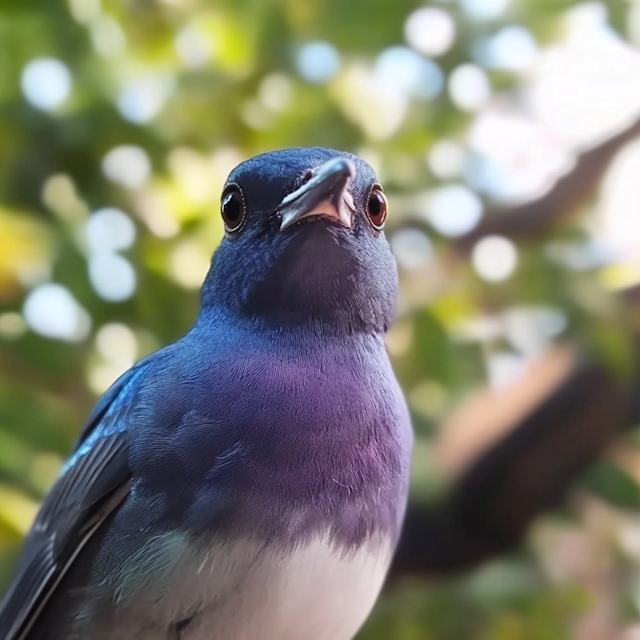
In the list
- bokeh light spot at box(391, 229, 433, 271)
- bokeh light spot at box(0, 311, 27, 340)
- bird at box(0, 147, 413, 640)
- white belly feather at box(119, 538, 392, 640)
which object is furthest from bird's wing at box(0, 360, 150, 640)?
bokeh light spot at box(391, 229, 433, 271)

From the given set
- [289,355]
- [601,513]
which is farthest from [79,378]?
[601,513]

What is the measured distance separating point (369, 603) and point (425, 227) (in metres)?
0.89

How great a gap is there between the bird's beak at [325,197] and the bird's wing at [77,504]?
0.25 meters

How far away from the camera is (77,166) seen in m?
1.29

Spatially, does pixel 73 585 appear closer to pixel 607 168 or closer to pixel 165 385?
pixel 165 385

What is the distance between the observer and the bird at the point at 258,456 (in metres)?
0.60

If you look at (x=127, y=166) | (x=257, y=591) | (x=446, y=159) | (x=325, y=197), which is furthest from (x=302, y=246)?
(x=446, y=159)

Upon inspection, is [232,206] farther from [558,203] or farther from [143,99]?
[558,203]

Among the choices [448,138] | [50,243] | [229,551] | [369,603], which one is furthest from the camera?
[448,138]

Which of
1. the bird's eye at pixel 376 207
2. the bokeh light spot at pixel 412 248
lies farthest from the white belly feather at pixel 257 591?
the bokeh light spot at pixel 412 248

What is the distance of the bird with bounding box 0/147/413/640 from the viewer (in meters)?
0.60

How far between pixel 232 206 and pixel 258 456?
0.94 ft

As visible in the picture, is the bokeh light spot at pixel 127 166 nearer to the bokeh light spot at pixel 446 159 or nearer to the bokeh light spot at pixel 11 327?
the bokeh light spot at pixel 11 327

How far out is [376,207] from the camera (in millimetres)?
745
